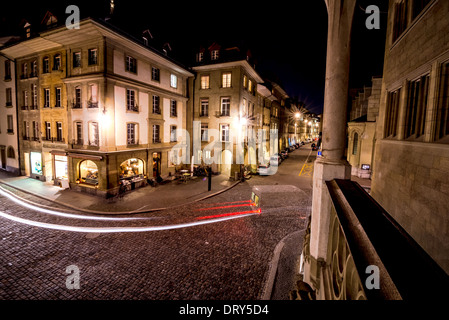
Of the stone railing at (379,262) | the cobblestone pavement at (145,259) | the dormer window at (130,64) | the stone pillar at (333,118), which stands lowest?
the cobblestone pavement at (145,259)

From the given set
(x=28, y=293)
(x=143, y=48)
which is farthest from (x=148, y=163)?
(x=28, y=293)

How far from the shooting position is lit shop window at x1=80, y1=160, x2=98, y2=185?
1791 centimetres

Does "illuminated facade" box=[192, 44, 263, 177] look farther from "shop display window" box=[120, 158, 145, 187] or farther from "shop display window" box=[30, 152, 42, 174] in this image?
"shop display window" box=[30, 152, 42, 174]

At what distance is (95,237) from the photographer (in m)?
10.3

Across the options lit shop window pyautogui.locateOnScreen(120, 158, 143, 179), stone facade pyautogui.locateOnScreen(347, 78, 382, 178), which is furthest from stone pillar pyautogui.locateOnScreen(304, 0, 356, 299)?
stone facade pyautogui.locateOnScreen(347, 78, 382, 178)

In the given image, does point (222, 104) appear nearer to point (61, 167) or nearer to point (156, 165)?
point (156, 165)

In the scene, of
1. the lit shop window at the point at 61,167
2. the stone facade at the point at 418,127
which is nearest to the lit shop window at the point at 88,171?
the lit shop window at the point at 61,167

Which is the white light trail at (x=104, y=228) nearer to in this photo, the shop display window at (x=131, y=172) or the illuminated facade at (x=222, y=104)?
the shop display window at (x=131, y=172)

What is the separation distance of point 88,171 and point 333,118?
2035 centimetres

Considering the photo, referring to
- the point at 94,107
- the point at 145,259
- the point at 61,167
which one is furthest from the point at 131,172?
the point at 145,259

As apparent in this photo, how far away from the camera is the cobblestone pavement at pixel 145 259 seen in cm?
691

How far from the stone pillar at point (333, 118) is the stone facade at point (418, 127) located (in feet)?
8.45

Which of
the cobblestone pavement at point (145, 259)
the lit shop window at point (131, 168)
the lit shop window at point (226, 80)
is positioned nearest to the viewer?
the cobblestone pavement at point (145, 259)

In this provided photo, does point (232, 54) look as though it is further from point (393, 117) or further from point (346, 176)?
point (346, 176)
